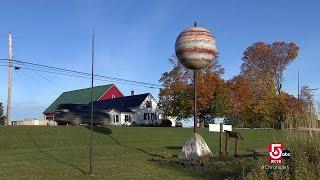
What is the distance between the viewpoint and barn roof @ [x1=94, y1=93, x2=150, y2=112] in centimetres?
8682

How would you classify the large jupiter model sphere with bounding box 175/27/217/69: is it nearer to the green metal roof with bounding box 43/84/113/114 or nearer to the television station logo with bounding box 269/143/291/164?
the television station logo with bounding box 269/143/291/164

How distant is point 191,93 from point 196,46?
137 ft

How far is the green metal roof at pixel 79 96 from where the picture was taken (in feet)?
308

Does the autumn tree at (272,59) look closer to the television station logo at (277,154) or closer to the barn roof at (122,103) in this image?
the barn roof at (122,103)

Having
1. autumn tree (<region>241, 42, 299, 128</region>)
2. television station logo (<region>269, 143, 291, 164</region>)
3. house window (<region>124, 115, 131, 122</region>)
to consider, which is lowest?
house window (<region>124, 115, 131, 122</region>)

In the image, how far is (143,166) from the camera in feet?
45.2

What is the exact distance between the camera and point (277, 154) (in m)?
9.79

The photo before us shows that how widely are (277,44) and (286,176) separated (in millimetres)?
62925

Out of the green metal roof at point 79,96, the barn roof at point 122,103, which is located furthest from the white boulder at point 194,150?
the green metal roof at point 79,96

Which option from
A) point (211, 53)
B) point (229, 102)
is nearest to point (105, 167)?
point (211, 53)

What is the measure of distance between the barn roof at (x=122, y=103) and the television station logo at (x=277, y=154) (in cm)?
7556

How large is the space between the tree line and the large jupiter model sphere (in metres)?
39.6

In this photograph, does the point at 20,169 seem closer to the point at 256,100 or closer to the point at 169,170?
the point at 169,170

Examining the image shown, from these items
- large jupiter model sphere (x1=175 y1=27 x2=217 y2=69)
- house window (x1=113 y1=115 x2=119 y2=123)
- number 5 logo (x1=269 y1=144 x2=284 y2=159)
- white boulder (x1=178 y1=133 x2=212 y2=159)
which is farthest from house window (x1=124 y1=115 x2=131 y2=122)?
number 5 logo (x1=269 y1=144 x2=284 y2=159)
